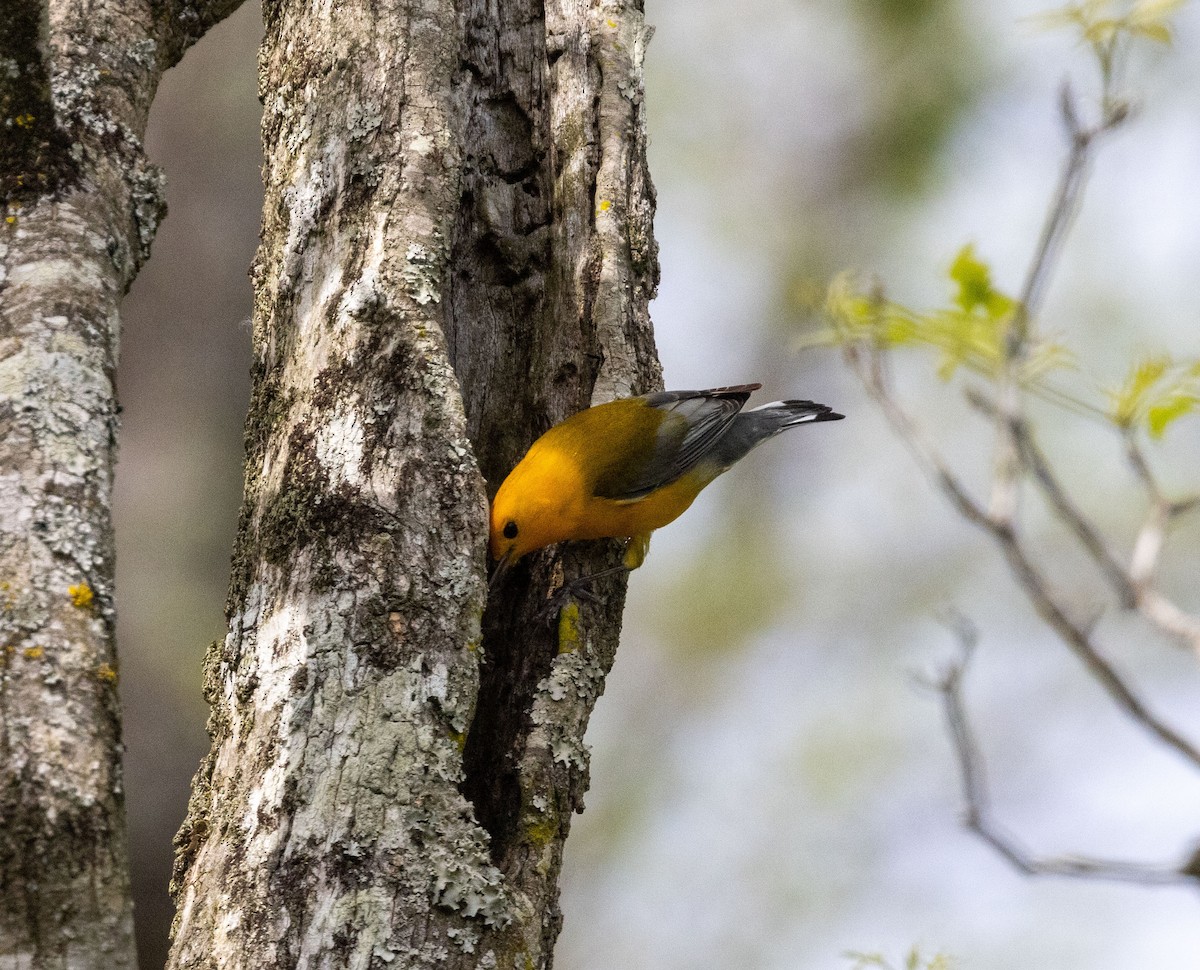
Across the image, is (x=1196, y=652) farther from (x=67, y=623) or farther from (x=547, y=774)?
(x=547, y=774)

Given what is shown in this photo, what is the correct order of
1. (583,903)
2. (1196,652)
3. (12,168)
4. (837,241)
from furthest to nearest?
1. (837,241)
2. (583,903)
3. (12,168)
4. (1196,652)

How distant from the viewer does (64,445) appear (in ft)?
7.33

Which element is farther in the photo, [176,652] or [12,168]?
[176,652]

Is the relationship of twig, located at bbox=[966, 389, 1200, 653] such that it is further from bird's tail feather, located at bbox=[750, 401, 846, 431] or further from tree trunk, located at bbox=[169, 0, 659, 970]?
bird's tail feather, located at bbox=[750, 401, 846, 431]

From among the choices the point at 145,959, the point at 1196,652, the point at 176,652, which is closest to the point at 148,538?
the point at 176,652

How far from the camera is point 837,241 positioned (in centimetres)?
1180

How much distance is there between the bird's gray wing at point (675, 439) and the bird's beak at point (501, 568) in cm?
49

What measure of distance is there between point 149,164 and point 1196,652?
257cm

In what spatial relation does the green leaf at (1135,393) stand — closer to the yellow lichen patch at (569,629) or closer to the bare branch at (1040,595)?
the bare branch at (1040,595)

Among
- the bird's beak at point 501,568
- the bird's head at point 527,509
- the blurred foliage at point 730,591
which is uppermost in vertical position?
the blurred foliage at point 730,591

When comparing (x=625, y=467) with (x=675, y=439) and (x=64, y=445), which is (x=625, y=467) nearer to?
(x=675, y=439)

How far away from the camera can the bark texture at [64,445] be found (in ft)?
6.06

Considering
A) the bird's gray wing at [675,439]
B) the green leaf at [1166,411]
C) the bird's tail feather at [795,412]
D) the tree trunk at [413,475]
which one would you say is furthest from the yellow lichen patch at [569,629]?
the bird's tail feather at [795,412]

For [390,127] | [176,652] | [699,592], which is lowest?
[176,652]
